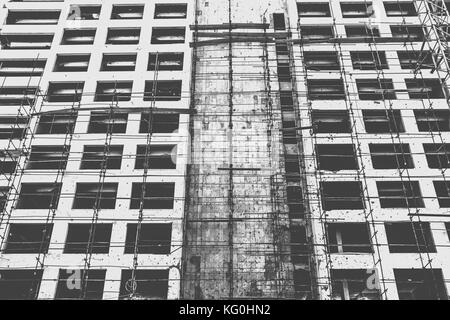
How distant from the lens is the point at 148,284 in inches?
918

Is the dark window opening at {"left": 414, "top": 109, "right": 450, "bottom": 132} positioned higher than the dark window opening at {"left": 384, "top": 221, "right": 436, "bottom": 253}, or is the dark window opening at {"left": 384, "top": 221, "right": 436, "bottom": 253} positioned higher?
the dark window opening at {"left": 414, "top": 109, "right": 450, "bottom": 132}

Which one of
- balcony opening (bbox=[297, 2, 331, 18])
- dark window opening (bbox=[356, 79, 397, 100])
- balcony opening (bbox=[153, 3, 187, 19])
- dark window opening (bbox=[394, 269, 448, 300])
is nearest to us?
dark window opening (bbox=[394, 269, 448, 300])

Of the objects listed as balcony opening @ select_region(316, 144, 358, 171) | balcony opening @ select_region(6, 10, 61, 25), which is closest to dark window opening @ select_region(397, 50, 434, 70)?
balcony opening @ select_region(316, 144, 358, 171)

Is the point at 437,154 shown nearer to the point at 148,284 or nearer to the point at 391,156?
the point at 391,156

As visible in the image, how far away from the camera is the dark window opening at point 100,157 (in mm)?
25047

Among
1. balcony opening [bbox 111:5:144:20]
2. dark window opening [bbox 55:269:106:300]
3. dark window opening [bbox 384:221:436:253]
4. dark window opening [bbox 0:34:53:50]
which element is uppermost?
balcony opening [bbox 111:5:144:20]

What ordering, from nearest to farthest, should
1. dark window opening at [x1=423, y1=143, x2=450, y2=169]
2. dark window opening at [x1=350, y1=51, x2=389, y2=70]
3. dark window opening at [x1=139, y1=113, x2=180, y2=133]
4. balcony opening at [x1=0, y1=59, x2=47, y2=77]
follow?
dark window opening at [x1=423, y1=143, x2=450, y2=169] < dark window opening at [x1=139, y1=113, x2=180, y2=133] < dark window opening at [x1=350, y1=51, x2=389, y2=70] < balcony opening at [x1=0, y1=59, x2=47, y2=77]

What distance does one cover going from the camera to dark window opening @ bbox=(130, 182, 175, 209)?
2430 cm

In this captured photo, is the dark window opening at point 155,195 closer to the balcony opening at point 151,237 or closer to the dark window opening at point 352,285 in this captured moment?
the balcony opening at point 151,237

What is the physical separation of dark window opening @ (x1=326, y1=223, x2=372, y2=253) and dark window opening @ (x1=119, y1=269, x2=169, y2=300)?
811 centimetres

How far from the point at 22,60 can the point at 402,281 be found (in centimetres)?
2466

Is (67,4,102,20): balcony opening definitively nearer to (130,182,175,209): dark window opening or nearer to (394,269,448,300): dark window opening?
(130,182,175,209): dark window opening

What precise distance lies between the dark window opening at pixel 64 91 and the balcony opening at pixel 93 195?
5705mm
